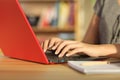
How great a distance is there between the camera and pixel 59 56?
1065 mm

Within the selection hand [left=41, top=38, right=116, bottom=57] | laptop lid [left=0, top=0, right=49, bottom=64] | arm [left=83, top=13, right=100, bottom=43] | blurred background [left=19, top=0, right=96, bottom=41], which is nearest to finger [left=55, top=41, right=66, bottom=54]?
hand [left=41, top=38, right=116, bottom=57]

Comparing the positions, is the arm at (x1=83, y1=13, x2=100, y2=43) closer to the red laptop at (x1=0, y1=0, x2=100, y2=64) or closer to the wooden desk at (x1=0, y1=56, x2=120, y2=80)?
the red laptop at (x1=0, y1=0, x2=100, y2=64)

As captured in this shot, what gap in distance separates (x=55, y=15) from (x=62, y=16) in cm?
8

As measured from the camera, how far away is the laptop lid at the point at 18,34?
913 millimetres

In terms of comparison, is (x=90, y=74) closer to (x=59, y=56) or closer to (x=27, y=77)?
(x=27, y=77)

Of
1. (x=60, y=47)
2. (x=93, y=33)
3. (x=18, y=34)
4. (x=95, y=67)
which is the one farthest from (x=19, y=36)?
(x=93, y=33)

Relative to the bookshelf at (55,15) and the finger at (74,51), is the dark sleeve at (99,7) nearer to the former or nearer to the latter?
the finger at (74,51)

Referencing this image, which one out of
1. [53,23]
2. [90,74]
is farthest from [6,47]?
[53,23]

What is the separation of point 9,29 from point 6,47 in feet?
0.50

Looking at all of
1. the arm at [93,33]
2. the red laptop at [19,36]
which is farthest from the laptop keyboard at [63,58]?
the arm at [93,33]

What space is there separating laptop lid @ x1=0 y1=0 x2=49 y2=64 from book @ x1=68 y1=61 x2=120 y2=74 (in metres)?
0.12

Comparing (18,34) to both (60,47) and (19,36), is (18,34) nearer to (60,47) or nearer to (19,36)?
(19,36)

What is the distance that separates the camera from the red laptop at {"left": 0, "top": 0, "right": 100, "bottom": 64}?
0.91 metres

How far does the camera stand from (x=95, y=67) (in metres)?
0.87
